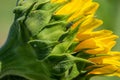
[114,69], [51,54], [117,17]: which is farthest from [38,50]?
[117,17]

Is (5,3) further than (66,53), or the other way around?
(5,3)

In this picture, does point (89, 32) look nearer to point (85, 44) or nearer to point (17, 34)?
point (85, 44)

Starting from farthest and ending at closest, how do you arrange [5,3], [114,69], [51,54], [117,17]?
1. [5,3]
2. [117,17]
3. [114,69]
4. [51,54]
